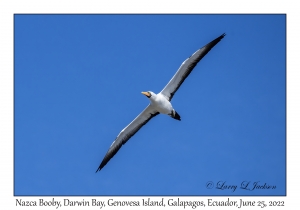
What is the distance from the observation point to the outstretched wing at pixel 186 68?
19406 millimetres

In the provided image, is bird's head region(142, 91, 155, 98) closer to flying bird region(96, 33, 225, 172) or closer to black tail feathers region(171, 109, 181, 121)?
flying bird region(96, 33, 225, 172)

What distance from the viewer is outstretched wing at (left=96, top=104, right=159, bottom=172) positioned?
2080 centimetres

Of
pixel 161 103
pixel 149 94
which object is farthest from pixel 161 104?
pixel 149 94

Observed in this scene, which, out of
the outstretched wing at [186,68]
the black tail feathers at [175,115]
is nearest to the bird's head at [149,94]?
the outstretched wing at [186,68]

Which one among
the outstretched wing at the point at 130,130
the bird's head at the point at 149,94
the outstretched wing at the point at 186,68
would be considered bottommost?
the outstretched wing at the point at 130,130

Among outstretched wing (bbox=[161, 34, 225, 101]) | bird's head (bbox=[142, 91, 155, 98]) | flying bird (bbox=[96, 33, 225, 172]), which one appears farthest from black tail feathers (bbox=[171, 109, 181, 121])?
bird's head (bbox=[142, 91, 155, 98])

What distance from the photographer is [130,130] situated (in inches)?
829

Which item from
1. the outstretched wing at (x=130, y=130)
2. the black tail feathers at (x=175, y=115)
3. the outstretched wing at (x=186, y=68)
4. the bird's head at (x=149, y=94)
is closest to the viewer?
the outstretched wing at (x=186, y=68)

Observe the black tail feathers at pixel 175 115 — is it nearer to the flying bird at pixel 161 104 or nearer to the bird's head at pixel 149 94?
the flying bird at pixel 161 104

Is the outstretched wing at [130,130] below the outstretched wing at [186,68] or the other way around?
below
